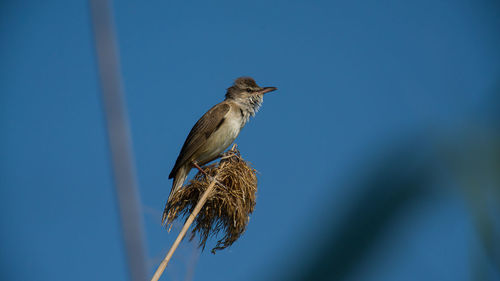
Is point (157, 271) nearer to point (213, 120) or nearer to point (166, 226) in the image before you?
point (166, 226)

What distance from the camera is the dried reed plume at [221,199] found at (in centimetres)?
Result: 398

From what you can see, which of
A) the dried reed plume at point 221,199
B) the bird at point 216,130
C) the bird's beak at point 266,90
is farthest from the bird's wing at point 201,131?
the dried reed plume at point 221,199

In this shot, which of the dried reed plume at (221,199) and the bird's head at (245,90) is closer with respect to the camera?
the dried reed plume at (221,199)

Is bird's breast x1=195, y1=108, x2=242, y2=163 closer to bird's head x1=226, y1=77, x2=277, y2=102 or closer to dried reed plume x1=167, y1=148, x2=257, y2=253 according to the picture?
bird's head x1=226, y1=77, x2=277, y2=102

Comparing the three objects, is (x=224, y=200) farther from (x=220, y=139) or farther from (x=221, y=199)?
(x=220, y=139)

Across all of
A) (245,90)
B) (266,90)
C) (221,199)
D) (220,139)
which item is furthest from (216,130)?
(221,199)

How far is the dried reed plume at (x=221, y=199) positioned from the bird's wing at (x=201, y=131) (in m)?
1.50

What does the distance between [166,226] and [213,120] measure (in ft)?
7.50

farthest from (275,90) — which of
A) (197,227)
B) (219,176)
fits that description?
(197,227)

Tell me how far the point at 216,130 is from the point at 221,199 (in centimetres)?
227

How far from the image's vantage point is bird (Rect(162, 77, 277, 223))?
5979 millimetres

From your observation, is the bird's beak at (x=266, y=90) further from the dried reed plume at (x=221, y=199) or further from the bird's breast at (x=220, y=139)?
the dried reed plume at (x=221, y=199)

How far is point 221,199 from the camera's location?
408 cm

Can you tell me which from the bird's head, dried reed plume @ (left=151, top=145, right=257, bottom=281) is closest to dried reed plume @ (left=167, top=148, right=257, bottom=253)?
dried reed plume @ (left=151, top=145, right=257, bottom=281)
